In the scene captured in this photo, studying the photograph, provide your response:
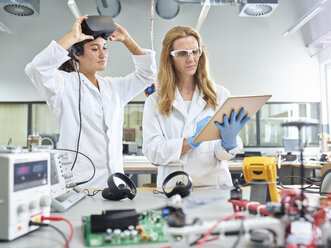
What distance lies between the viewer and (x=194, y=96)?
58.3 inches

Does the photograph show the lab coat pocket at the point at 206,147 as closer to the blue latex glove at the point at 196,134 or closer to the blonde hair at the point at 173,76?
the blue latex glove at the point at 196,134

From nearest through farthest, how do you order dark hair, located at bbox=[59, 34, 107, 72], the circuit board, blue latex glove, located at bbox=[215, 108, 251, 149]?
the circuit board, blue latex glove, located at bbox=[215, 108, 251, 149], dark hair, located at bbox=[59, 34, 107, 72]

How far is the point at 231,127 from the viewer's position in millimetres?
1176

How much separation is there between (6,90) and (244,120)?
225 inches

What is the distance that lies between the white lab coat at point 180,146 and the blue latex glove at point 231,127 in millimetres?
71

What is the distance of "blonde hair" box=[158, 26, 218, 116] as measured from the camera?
56.8 inches

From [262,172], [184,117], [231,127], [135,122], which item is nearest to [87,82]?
[184,117]

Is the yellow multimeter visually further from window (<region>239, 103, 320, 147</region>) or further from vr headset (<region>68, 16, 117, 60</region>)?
window (<region>239, 103, 320, 147</region>)

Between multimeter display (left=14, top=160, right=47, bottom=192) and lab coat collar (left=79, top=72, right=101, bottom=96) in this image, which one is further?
lab coat collar (left=79, top=72, right=101, bottom=96)

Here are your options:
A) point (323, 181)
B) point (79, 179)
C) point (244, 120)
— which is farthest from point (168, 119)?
point (323, 181)

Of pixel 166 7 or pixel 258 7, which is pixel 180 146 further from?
pixel 166 7

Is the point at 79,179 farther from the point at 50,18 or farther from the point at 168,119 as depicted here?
the point at 50,18

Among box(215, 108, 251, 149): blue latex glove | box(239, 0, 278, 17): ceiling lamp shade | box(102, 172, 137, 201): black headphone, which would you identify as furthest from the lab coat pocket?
box(239, 0, 278, 17): ceiling lamp shade

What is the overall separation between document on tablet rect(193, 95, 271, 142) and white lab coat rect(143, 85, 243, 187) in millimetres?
156
